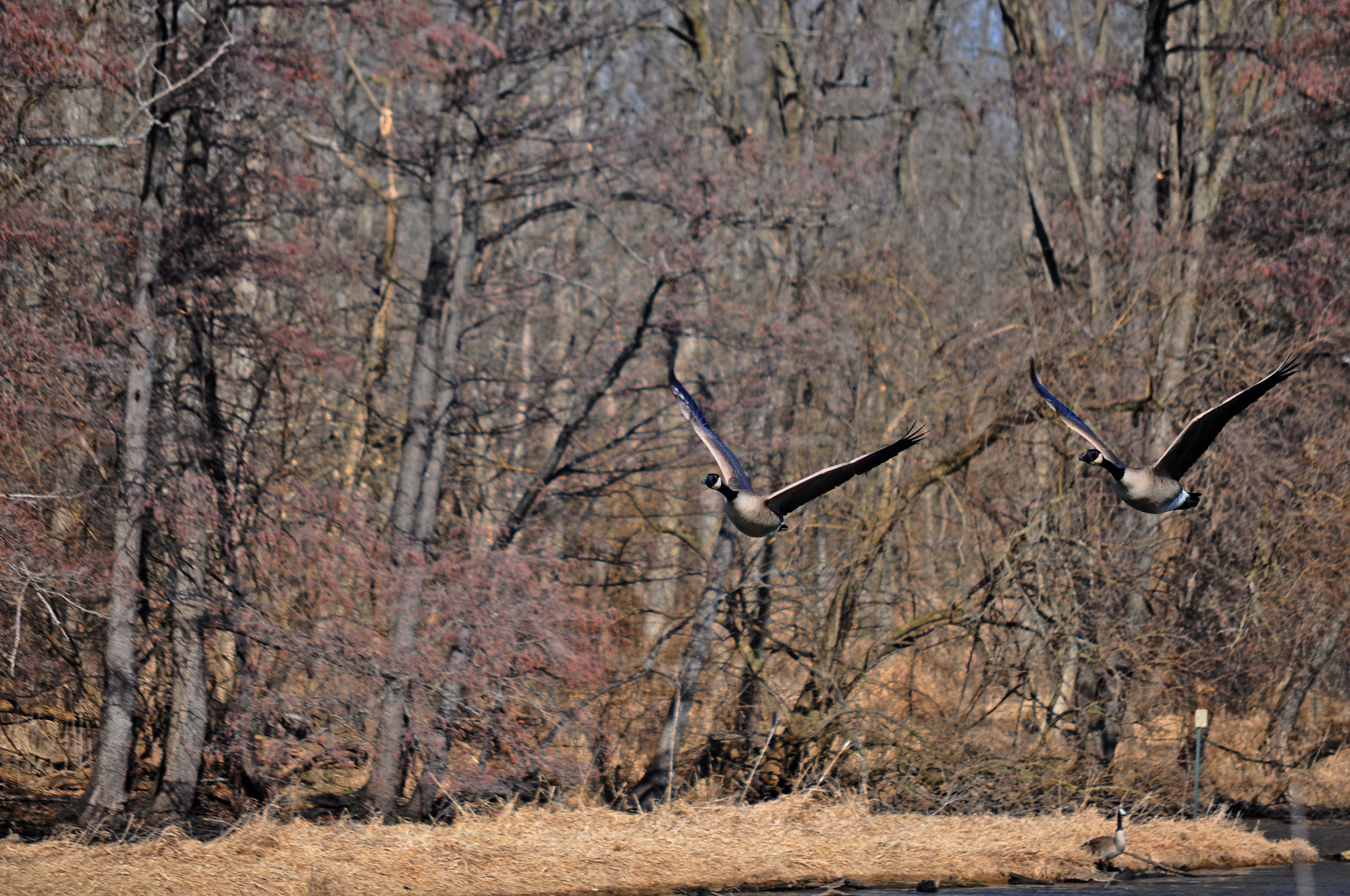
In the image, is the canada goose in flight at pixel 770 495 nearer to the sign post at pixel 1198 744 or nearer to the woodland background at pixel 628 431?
the woodland background at pixel 628 431

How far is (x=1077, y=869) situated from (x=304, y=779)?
28.0 feet

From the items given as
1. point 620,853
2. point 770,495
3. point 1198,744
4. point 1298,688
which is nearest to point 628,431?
point 620,853

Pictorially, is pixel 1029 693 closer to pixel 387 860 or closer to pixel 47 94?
pixel 387 860

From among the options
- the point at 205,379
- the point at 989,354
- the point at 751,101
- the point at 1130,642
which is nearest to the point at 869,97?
the point at 751,101

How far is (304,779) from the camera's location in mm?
14969

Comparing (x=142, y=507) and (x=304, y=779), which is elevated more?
(x=142, y=507)

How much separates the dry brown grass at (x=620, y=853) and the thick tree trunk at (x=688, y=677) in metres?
1.06

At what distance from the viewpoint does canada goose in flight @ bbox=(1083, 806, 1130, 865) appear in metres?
13.5

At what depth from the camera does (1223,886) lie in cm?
1353

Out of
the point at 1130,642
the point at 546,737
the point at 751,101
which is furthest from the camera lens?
the point at 751,101

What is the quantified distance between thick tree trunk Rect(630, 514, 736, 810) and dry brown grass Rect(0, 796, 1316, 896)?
41.9 inches

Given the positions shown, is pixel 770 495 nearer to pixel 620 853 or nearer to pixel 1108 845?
pixel 620 853

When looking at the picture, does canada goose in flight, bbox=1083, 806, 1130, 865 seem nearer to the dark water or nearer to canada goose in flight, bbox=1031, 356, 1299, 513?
the dark water

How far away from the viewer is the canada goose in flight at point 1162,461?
313 inches
